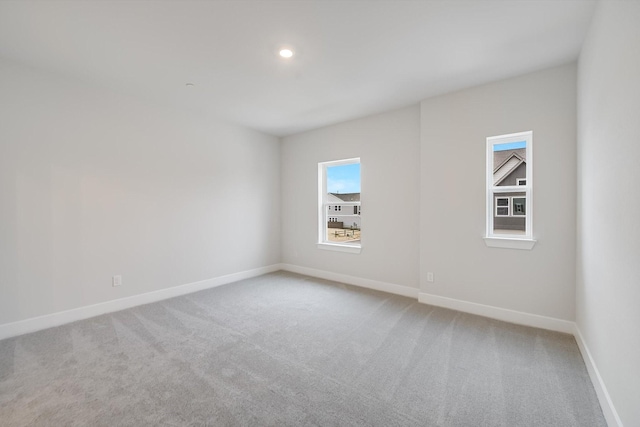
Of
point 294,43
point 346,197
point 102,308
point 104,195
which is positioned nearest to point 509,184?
point 346,197

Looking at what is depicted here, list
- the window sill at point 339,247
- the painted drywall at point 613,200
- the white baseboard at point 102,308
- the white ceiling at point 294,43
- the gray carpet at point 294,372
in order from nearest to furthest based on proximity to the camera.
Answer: the painted drywall at point 613,200, the gray carpet at point 294,372, the white ceiling at point 294,43, the white baseboard at point 102,308, the window sill at point 339,247

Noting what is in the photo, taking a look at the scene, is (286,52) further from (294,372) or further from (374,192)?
(294,372)

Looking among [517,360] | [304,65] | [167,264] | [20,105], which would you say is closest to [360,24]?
[304,65]

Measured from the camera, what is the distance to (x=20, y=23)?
2.08 m

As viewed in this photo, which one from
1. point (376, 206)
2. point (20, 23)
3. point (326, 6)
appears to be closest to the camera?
point (326, 6)

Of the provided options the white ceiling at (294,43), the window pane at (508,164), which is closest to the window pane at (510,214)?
the window pane at (508,164)

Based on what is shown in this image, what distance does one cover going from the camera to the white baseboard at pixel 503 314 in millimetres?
2717

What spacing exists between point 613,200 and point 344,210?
3.53m

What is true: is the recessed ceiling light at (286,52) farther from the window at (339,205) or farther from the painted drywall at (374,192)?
the window at (339,205)

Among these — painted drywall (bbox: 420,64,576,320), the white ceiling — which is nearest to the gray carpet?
painted drywall (bbox: 420,64,576,320)

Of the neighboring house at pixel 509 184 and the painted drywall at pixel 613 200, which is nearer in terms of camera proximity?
the painted drywall at pixel 613 200

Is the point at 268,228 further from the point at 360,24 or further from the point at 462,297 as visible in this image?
the point at 360,24

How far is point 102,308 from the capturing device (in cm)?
320

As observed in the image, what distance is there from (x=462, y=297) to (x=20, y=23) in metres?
4.97
